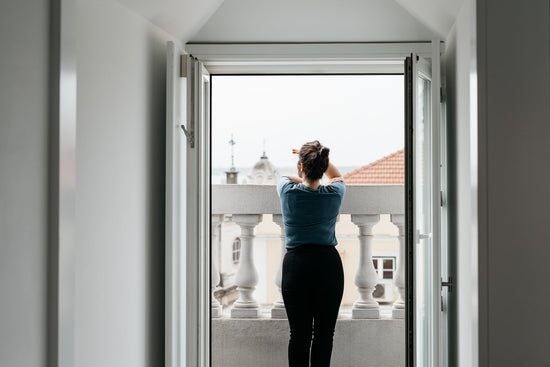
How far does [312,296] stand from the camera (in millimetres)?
3580

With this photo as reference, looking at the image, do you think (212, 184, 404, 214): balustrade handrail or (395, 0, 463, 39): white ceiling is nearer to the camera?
(395, 0, 463, 39): white ceiling

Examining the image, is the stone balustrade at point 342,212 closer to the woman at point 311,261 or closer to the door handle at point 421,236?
the woman at point 311,261

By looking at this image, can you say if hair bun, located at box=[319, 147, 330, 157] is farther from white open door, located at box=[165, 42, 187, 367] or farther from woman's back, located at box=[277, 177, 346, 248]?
white open door, located at box=[165, 42, 187, 367]

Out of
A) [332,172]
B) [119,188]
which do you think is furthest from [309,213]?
[119,188]

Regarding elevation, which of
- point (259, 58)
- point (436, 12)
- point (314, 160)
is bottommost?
point (314, 160)

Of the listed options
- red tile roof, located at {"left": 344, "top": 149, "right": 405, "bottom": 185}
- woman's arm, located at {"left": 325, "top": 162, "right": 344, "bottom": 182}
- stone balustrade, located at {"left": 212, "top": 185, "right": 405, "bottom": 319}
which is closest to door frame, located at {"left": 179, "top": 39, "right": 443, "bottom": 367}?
woman's arm, located at {"left": 325, "top": 162, "right": 344, "bottom": 182}

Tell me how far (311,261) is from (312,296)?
172 millimetres

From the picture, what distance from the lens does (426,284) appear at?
3.13 meters

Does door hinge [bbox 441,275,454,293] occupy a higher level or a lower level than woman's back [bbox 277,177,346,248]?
lower

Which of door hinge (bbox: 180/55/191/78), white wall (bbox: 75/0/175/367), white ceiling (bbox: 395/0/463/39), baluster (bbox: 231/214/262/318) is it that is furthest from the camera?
baluster (bbox: 231/214/262/318)

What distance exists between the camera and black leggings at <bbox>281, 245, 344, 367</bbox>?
356 cm
